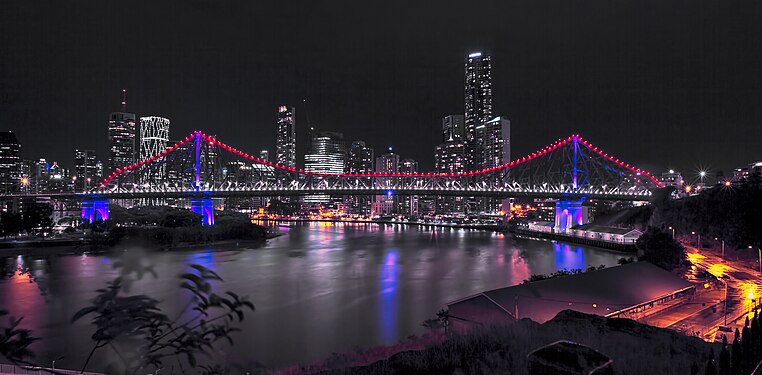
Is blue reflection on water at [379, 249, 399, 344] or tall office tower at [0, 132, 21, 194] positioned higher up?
tall office tower at [0, 132, 21, 194]

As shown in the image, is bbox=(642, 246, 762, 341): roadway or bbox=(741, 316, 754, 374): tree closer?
bbox=(741, 316, 754, 374): tree

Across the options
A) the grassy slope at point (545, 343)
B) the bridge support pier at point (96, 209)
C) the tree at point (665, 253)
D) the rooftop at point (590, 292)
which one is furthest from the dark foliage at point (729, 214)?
the bridge support pier at point (96, 209)

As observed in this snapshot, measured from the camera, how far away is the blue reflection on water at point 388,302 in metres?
17.0

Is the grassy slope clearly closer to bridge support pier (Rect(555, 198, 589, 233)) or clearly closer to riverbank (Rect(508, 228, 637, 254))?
riverbank (Rect(508, 228, 637, 254))

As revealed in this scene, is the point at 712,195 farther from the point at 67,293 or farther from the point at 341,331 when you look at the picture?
the point at 67,293

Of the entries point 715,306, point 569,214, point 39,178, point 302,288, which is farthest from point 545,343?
point 39,178

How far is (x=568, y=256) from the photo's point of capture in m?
41.3

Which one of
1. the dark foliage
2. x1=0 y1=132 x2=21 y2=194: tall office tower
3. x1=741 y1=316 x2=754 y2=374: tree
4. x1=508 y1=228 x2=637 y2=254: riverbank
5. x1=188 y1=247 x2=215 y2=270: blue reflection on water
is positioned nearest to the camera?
x1=741 y1=316 x2=754 y2=374: tree

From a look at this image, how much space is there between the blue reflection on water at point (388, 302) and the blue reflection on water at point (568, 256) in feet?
36.8

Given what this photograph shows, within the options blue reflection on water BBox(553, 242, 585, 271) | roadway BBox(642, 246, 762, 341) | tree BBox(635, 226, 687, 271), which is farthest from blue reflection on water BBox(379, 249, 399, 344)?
tree BBox(635, 226, 687, 271)

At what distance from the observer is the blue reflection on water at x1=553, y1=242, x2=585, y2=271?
34697 mm

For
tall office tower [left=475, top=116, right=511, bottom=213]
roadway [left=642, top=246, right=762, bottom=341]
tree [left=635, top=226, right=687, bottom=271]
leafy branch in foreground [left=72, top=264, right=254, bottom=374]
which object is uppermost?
tall office tower [left=475, top=116, right=511, bottom=213]

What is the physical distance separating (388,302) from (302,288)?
6.04 meters

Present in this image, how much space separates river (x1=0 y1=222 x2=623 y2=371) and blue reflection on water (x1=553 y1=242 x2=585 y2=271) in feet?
0.24
